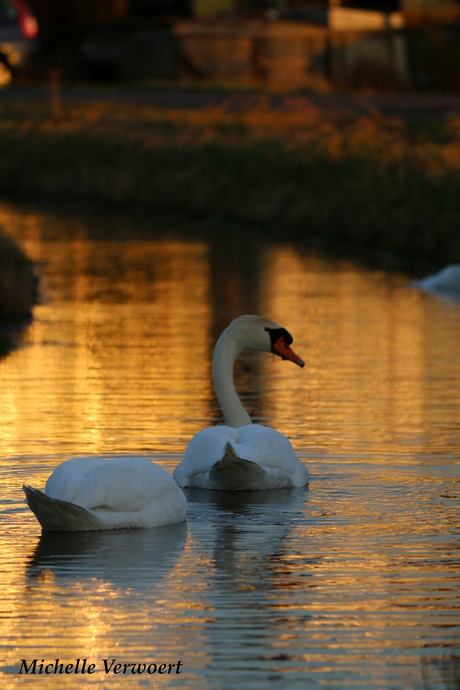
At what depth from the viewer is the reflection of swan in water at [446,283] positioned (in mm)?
18203

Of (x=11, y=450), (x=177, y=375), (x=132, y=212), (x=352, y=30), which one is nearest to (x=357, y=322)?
(x=177, y=375)

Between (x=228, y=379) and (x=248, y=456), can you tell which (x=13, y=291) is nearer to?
(x=228, y=379)

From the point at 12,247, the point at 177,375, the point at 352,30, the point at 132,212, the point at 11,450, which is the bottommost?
the point at 352,30

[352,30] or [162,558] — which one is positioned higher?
[162,558]

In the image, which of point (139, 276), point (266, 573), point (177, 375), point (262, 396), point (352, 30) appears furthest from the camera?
point (352, 30)

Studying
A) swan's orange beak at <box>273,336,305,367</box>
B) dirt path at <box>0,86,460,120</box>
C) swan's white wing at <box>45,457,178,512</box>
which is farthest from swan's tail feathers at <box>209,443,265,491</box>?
dirt path at <box>0,86,460,120</box>

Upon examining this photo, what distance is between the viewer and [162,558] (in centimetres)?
726

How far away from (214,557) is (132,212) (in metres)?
21.8

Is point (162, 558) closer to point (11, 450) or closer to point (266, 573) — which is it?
point (266, 573)

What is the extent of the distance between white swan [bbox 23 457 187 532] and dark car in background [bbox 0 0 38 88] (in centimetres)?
3319

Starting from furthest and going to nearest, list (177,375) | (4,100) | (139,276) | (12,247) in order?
(4,100) → (139,276) → (12,247) → (177,375)

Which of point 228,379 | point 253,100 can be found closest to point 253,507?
point 228,379

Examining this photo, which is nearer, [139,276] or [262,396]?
[262,396]

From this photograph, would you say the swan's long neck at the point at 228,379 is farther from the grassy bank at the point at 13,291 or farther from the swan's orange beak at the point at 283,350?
the grassy bank at the point at 13,291
